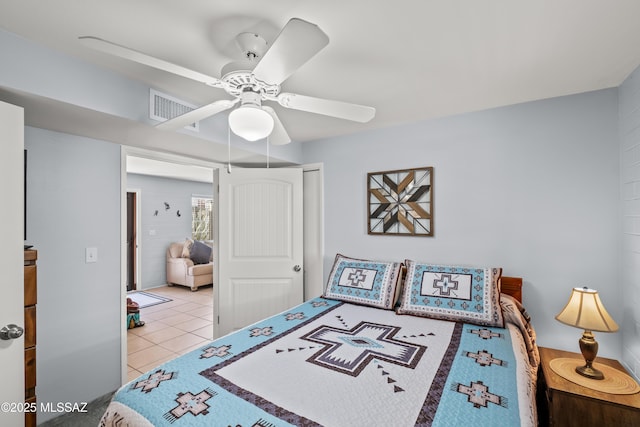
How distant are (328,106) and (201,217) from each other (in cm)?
633

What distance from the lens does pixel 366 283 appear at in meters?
2.54

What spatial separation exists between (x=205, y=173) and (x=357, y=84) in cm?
438

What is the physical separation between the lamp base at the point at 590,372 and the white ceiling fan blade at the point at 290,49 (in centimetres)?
221

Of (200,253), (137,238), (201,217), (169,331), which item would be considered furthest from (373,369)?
(201,217)

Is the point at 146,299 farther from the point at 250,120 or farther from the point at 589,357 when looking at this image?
the point at 589,357

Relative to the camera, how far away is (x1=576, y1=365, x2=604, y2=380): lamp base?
176 centimetres

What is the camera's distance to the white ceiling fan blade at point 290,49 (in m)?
1.02

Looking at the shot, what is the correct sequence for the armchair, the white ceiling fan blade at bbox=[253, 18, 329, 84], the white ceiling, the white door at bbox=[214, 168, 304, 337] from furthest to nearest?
the armchair
the white door at bbox=[214, 168, 304, 337]
the white ceiling
the white ceiling fan blade at bbox=[253, 18, 329, 84]

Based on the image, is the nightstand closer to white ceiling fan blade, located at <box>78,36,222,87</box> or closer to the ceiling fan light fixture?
the ceiling fan light fixture

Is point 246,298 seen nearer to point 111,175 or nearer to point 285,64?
point 111,175

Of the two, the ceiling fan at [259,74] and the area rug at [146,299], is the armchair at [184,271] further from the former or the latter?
the ceiling fan at [259,74]

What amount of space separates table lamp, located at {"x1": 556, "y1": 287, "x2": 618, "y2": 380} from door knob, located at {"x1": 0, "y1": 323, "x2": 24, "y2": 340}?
2.88 metres

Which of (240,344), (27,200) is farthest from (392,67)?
(27,200)

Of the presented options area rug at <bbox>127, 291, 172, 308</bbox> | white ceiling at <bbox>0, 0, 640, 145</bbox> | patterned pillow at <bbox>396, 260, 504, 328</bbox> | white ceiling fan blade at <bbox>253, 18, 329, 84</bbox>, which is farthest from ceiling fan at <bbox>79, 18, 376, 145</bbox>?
area rug at <bbox>127, 291, 172, 308</bbox>
